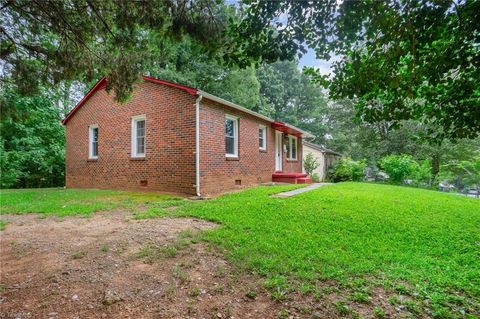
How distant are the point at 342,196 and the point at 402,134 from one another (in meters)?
17.2

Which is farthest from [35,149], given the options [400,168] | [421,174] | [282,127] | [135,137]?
[421,174]

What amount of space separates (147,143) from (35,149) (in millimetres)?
9527

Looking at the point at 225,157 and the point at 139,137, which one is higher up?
the point at 139,137

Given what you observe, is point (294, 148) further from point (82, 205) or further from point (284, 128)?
point (82, 205)

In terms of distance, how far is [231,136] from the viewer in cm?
1038

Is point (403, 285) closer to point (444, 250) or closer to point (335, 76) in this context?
point (444, 250)

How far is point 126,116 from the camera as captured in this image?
10.3 meters

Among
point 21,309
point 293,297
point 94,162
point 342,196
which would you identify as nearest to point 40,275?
point 21,309

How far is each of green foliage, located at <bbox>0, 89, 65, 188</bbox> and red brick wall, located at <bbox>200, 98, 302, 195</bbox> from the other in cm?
1003

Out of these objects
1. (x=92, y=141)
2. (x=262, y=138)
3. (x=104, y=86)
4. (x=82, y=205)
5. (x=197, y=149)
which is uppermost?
(x=104, y=86)

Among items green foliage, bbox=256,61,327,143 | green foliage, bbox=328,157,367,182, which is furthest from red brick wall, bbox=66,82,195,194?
green foliage, bbox=256,61,327,143

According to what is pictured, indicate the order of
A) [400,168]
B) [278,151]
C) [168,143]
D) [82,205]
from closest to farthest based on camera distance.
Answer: [82,205] < [168,143] < [278,151] < [400,168]

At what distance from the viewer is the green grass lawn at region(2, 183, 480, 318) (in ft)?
9.04

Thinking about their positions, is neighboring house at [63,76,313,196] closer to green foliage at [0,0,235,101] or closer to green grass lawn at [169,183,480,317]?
Answer: green grass lawn at [169,183,480,317]
